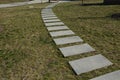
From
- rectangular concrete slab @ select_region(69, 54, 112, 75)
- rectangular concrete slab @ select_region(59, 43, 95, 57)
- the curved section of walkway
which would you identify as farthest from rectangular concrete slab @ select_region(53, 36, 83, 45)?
rectangular concrete slab @ select_region(69, 54, 112, 75)

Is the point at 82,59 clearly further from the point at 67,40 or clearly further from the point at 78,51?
the point at 67,40

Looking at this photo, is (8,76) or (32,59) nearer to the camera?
(8,76)

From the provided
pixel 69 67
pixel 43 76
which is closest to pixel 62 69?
pixel 69 67

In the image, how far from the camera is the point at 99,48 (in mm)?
6156

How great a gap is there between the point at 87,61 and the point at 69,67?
0.55 meters

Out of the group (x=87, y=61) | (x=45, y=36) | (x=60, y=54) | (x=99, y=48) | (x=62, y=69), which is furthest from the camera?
(x=45, y=36)

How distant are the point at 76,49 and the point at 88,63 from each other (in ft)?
3.56

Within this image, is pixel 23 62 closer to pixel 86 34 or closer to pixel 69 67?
pixel 69 67

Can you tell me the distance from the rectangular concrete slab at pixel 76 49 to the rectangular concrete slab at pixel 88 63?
0.51m

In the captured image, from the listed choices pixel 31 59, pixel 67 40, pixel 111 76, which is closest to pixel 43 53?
pixel 31 59

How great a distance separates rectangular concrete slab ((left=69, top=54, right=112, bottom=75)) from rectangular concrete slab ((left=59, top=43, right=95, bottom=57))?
0.51 m

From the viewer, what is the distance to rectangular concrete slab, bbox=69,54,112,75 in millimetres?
4691

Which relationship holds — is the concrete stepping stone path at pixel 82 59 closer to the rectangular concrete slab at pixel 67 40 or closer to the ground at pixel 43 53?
the rectangular concrete slab at pixel 67 40

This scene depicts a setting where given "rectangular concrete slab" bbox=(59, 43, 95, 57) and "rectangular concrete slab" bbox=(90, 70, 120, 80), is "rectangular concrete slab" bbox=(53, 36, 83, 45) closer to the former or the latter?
"rectangular concrete slab" bbox=(59, 43, 95, 57)
